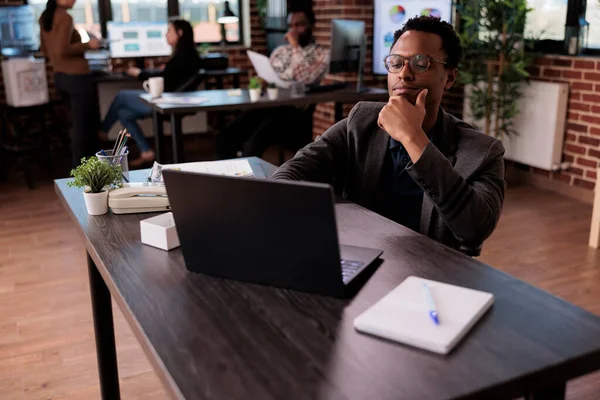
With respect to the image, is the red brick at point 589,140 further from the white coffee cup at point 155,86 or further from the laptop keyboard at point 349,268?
the laptop keyboard at point 349,268

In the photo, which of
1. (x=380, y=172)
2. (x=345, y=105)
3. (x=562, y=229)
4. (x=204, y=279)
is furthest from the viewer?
(x=345, y=105)

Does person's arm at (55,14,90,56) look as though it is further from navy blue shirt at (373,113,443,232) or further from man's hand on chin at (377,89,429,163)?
man's hand on chin at (377,89,429,163)

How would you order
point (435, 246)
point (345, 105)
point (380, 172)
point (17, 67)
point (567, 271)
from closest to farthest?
point (435, 246) < point (380, 172) < point (567, 271) < point (17, 67) < point (345, 105)

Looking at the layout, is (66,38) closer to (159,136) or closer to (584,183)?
(159,136)

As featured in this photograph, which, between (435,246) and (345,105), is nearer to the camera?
(435,246)

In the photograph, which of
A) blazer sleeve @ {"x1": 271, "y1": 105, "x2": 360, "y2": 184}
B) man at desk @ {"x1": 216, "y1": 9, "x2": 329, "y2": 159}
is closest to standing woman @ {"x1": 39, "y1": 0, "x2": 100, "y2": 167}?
man at desk @ {"x1": 216, "y1": 9, "x2": 329, "y2": 159}

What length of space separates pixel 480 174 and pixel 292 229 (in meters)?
0.69

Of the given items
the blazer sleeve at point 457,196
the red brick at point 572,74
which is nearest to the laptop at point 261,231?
the blazer sleeve at point 457,196

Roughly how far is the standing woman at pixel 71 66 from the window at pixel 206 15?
1741mm

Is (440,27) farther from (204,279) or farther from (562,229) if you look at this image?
(562,229)

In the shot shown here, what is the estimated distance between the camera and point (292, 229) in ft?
3.34

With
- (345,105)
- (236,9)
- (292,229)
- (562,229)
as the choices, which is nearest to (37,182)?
(345,105)

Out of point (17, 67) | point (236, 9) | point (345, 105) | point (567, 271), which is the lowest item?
point (567, 271)

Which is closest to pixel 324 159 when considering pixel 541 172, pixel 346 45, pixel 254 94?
pixel 254 94
